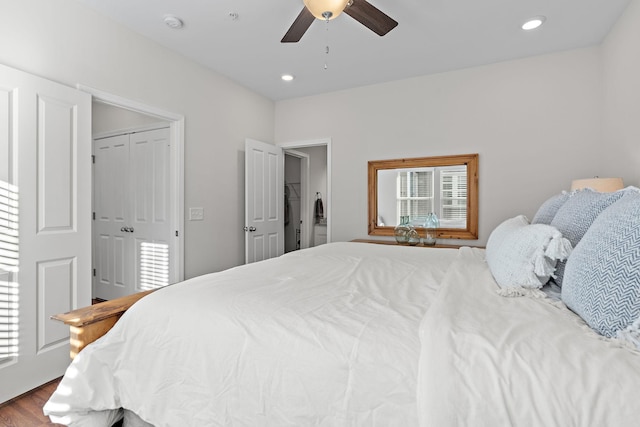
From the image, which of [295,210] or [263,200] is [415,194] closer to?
[263,200]

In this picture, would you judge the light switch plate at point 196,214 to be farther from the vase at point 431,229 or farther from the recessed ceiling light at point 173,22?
the vase at point 431,229

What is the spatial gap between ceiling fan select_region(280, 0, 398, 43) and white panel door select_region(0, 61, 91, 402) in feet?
5.46

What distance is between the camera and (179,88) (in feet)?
10.1

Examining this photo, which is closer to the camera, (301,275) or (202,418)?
(202,418)

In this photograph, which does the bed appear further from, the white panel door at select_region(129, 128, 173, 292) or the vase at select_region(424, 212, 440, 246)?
the white panel door at select_region(129, 128, 173, 292)

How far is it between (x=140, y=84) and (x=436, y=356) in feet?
10.1

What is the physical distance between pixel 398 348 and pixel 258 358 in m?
0.44

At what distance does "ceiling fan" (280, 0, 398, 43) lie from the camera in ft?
5.84

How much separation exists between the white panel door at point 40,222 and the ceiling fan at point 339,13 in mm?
1665

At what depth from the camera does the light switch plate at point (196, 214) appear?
3233mm

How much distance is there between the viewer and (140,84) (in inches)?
107

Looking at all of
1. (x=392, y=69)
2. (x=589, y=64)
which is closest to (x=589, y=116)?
(x=589, y=64)

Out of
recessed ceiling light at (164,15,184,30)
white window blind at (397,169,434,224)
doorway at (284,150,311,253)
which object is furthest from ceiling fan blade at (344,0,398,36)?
doorway at (284,150,311,253)

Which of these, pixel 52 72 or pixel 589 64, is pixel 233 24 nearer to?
pixel 52 72
